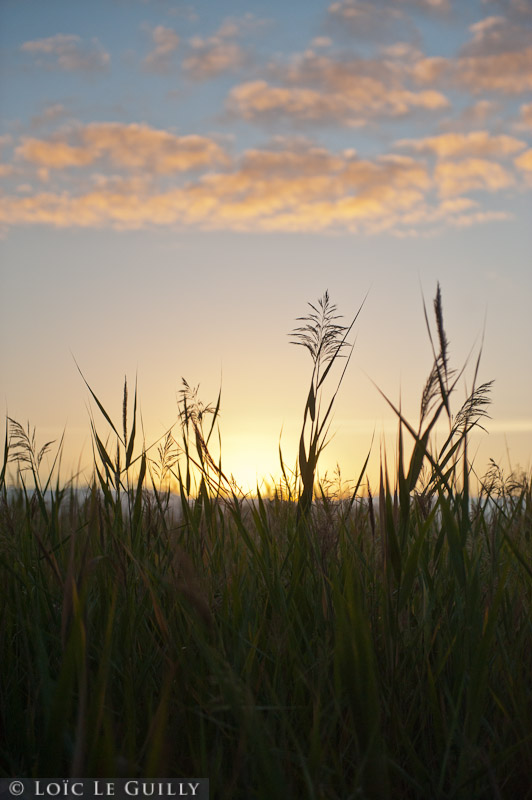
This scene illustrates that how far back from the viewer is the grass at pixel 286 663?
1271 millimetres

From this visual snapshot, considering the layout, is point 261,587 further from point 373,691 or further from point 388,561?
point 373,691

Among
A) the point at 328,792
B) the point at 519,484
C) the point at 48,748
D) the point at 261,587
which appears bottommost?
the point at 328,792

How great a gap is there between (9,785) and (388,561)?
103 cm

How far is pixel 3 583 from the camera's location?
7.06ft

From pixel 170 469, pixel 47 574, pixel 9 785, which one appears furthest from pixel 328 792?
pixel 170 469

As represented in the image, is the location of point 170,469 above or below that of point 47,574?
above

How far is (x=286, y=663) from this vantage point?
1.75 m

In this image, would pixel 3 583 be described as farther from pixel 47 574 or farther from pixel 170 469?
pixel 170 469

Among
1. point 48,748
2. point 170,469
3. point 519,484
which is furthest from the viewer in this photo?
point 519,484

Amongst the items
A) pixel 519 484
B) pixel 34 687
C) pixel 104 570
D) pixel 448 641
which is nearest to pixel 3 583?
pixel 104 570

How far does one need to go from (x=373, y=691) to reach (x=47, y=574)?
54.1 inches

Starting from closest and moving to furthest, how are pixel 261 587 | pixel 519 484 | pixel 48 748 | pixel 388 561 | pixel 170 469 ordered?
pixel 48 748 → pixel 388 561 → pixel 261 587 → pixel 170 469 → pixel 519 484

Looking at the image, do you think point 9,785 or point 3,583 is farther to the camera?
point 3,583

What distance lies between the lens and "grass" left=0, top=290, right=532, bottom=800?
1271mm
